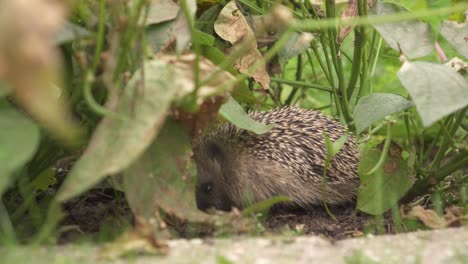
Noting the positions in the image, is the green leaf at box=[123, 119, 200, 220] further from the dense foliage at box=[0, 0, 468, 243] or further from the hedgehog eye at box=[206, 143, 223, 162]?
the hedgehog eye at box=[206, 143, 223, 162]

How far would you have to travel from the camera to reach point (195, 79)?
2.60 metres

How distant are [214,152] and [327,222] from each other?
83cm

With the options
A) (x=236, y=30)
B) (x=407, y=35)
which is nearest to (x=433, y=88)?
(x=407, y=35)

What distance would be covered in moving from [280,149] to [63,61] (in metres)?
1.72

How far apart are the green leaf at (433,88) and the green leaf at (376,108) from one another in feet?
1.46

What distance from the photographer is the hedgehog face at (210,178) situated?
14.1ft

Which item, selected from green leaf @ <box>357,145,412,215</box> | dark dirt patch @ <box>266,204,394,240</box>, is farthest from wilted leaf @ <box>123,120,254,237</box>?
green leaf @ <box>357,145,412,215</box>

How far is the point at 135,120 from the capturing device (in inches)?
101

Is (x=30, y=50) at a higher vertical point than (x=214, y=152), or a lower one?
higher

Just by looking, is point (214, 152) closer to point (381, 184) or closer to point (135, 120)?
point (381, 184)

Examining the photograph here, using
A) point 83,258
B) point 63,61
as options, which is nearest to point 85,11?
point 63,61

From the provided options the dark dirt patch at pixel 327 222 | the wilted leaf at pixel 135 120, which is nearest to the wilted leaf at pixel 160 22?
the wilted leaf at pixel 135 120

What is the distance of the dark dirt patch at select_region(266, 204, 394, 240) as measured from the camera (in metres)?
3.77

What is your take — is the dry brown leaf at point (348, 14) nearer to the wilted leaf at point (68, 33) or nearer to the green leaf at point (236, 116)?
the green leaf at point (236, 116)
